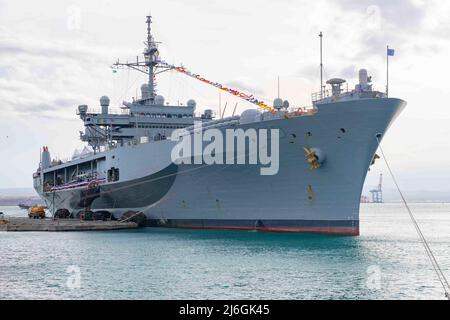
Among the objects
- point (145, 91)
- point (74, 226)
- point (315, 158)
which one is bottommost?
point (74, 226)

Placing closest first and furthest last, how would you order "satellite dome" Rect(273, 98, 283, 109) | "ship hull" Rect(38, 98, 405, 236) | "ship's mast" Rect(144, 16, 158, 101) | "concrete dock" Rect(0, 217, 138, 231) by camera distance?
"ship hull" Rect(38, 98, 405, 236) → "satellite dome" Rect(273, 98, 283, 109) → "concrete dock" Rect(0, 217, 138, 231) → "ship's mast" Rect(144, 16, 158, 101)

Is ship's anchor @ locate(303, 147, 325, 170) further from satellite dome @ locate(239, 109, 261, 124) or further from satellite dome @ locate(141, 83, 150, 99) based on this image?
satellite dome @ locate(141, 83, 150, 99)

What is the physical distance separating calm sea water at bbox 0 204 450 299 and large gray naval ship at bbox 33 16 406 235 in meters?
1.56

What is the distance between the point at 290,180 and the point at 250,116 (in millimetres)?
4044

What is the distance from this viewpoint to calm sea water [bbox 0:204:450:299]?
59.3 ft

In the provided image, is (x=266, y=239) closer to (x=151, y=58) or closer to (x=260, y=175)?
(x=260, y=175)

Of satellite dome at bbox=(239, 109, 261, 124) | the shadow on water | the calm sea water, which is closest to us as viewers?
the calm sea water

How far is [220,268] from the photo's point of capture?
2222cm

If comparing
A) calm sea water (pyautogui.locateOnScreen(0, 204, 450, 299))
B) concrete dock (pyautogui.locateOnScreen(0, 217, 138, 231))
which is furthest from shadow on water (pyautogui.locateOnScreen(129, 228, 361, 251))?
concrete dock (pyautogui.locateOnScreen(0, 217, 138, 231))

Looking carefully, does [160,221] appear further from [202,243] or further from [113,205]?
[202,243]

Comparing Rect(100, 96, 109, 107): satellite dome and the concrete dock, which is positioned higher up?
Rect(100, 96, 109, 107): satellite dome

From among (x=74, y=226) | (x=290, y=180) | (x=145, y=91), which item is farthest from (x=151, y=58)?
(x=290, y=180)

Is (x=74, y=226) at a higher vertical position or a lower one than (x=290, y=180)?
lower
